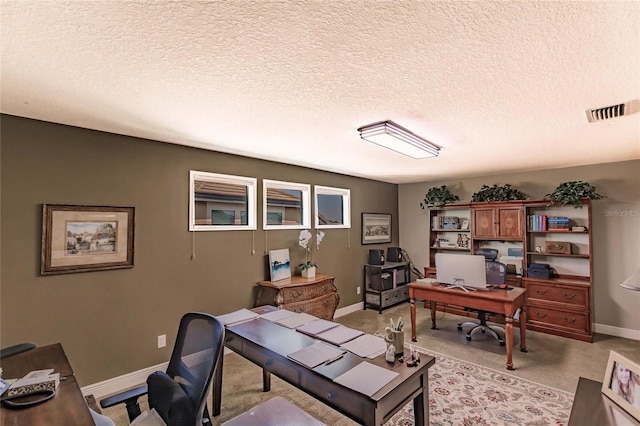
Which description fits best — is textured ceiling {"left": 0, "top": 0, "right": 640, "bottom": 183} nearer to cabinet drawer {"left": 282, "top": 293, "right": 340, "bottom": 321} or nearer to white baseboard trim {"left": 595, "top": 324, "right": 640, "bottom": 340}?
cabinet drawer {"left": 282, "top": 293, "right": 340, "bottom": 321}

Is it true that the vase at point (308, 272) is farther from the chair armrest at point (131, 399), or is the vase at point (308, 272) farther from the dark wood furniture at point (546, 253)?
the chair armrest at point (131, 399)

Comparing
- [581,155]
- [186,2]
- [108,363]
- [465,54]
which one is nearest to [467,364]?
[581,155]

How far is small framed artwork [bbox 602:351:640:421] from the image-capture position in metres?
1.22

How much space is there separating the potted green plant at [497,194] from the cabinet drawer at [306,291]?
2946 millimetres

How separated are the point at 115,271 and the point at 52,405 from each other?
65.0 inches

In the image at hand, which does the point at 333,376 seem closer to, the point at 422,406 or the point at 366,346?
the point at 366,346

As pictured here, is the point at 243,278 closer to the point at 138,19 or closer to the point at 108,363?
the point at 108,363

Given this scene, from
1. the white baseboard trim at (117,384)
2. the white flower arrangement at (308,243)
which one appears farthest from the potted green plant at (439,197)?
the white baseboard trim at (117,384)

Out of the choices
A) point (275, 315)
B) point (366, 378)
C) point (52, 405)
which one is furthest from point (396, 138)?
point (52, 405)

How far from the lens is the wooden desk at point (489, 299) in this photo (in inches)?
126

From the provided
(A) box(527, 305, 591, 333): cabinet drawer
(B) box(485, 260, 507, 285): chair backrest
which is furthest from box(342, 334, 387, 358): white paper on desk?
(A) box(527, 305, 591, 333): cabinet drawer

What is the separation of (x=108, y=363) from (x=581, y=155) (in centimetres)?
553

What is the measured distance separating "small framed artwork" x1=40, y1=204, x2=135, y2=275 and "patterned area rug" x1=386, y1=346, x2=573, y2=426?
2.74 m

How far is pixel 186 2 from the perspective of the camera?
1177 mm
